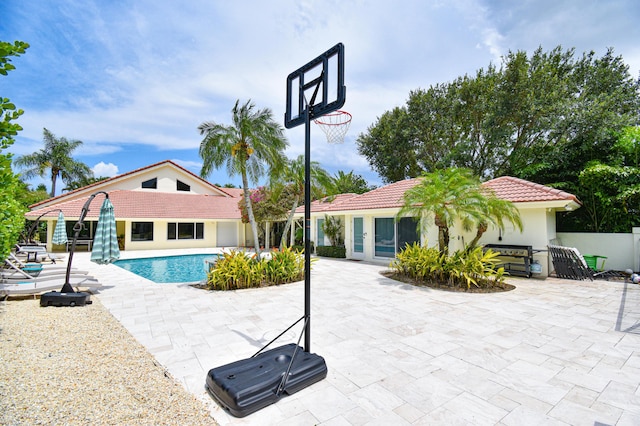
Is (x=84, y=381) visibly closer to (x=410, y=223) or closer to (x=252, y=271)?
(x=252, y=271)

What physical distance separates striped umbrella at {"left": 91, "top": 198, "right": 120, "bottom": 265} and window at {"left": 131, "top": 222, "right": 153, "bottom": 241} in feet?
55.5

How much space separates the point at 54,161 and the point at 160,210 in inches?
638

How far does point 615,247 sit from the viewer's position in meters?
12.4

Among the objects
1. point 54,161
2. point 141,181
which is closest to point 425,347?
point 141,181

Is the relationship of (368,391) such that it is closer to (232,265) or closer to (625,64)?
(232,265)

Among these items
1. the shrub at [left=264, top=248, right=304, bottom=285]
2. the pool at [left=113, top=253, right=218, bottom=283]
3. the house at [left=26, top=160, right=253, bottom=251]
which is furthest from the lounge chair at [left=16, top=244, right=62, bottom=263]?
the shrub at [left=264, top=248, right=304, bottom=285]

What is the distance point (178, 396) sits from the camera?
11.3ft

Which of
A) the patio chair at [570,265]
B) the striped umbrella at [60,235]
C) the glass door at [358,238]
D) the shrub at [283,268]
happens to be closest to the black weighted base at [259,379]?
the shrub at [283,268]

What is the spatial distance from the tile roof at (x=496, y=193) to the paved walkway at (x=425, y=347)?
3450 mm

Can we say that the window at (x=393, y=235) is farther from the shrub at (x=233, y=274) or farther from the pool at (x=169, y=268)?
the pool at (x=169, y=268)

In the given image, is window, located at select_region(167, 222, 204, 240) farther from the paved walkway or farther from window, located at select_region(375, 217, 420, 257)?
window, located at select_region(375, 217, 420, 257)

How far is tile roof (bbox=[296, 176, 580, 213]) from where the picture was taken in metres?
11.1

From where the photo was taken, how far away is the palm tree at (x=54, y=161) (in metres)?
29.8

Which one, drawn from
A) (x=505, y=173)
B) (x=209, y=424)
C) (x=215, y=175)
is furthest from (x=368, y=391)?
(x=505, y=173)
